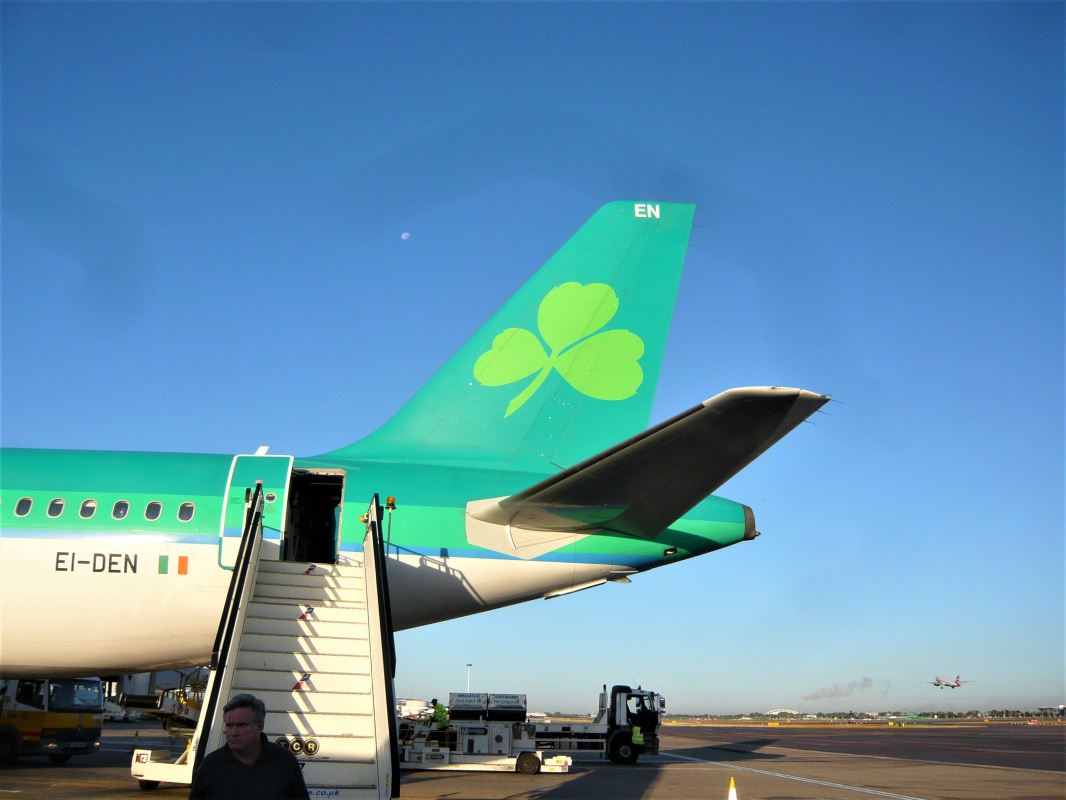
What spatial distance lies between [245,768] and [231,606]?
5777 mm

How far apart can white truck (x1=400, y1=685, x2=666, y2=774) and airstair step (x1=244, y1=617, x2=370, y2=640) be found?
8.51 meters

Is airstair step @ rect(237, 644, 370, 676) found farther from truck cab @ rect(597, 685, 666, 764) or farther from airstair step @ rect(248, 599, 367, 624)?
truck cab @ rect(597, 685, 666, 764)

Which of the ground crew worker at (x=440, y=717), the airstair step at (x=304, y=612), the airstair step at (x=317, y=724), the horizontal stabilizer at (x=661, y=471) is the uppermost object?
the horizontal stabilizer at (x=661, y=471)

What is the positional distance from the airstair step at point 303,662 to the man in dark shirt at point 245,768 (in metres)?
5.64

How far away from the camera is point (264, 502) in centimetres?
1234

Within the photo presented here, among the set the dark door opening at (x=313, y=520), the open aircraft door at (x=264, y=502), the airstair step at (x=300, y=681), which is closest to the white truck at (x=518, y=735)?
the dark door opening at (x=313, y=520)

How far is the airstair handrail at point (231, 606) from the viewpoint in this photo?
898cm

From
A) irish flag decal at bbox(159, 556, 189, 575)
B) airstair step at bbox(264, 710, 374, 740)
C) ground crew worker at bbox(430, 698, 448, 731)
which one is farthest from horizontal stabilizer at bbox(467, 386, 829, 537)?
ground crew worker at bbox(430, 698, 448, 731)

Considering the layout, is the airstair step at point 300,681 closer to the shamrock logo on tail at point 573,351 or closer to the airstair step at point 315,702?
the airstair step at point 315,702

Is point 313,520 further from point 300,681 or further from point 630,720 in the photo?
point 630,720

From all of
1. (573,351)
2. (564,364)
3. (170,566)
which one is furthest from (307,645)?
(573,351)

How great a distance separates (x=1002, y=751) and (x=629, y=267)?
88.3 feet

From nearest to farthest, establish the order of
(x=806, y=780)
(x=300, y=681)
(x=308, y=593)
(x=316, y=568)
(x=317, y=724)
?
(x=317, y=724)
(x=300, y=681)
(x=308, y=593)
(x=316, y=568)
(x=806, y=780)

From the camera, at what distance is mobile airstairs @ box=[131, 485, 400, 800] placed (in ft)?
30.1
